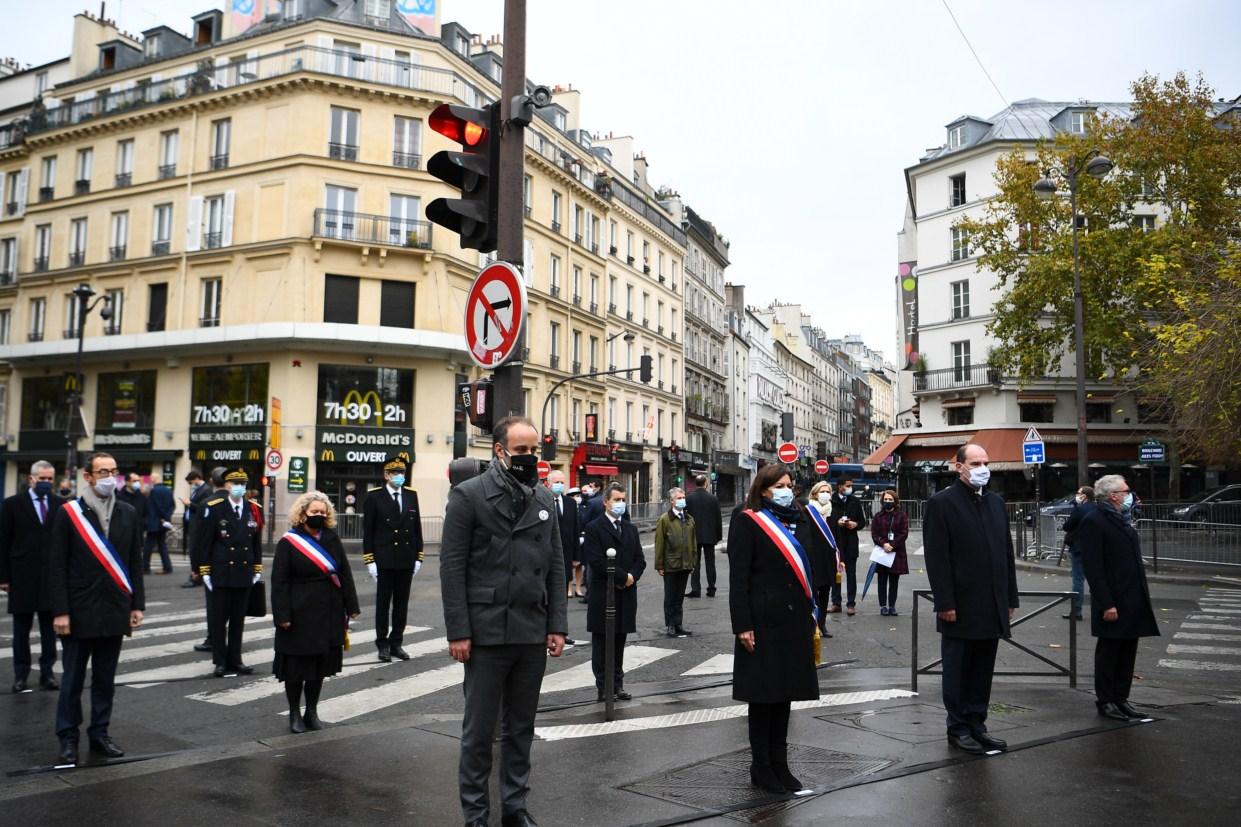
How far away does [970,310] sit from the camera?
46219 mm

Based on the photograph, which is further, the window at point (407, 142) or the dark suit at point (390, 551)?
the window at point (407, 142)

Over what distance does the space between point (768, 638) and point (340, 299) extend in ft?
100.0

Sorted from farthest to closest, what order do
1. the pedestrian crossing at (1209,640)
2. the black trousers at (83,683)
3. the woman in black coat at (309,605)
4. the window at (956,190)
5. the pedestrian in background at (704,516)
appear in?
the window at (956,190)
the pedestrian in background at (704,516)
the pedestrian crossing at (1209,640)
the woman in black coat at (309,605)
the black trousers at (83,683)

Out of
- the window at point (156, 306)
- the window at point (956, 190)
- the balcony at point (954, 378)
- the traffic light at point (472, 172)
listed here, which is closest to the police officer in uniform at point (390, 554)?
the traffic light at point (472, 172)

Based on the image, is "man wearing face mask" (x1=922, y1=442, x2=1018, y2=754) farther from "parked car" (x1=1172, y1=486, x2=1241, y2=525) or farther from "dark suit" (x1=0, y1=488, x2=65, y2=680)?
"parked car" (x1=1172, y1=486, x2=1241, y2=525)

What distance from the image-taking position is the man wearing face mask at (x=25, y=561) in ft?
27.7

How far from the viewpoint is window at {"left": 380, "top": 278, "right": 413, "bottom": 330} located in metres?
34.0

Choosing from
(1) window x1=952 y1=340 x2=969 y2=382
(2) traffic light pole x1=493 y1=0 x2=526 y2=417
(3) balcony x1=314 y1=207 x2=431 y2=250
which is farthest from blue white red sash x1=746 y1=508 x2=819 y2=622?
(1) window x1=952 y1=340 x2=969 y2=382

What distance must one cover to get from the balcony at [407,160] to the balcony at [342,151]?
1408 mm

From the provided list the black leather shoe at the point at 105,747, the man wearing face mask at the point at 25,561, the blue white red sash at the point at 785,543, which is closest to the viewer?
the blue white red sash at the point at 785,543

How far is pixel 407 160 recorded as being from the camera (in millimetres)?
34656

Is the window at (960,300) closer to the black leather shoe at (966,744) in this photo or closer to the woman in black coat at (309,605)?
Answer: the black leather shoe at (966,744)

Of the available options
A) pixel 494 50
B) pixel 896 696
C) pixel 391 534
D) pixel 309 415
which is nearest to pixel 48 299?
pixel 309 415

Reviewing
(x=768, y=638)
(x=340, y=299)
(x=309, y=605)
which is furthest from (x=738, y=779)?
(x=340, y=299)
